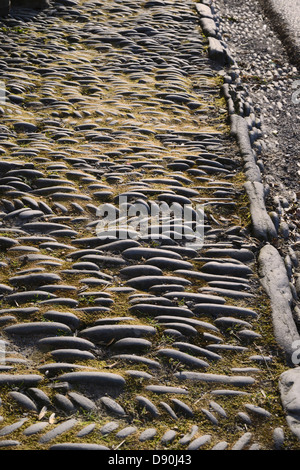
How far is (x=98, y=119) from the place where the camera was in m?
5.52

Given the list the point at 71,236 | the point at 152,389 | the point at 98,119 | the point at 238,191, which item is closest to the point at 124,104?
the point at 98,119

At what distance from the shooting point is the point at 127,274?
3584 mm

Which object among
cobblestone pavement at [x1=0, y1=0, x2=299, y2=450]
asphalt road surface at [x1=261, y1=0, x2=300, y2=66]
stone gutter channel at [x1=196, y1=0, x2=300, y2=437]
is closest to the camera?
cobblestone pavement at [x1=0, y1=0, x2=299, y2=450]

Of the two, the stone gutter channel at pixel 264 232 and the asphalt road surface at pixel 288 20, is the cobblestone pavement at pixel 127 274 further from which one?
the asphalt road surface at pixel 288 20

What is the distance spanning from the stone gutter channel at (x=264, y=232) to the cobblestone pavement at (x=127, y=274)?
6cm

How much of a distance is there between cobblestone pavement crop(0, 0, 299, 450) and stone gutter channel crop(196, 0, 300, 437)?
0.06 meters

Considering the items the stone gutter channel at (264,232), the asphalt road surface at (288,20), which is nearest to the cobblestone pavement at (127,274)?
the stone gutter channel at (264,232)

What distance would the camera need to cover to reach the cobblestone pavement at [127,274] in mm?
2668

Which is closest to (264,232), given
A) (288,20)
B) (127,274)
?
(127,274)

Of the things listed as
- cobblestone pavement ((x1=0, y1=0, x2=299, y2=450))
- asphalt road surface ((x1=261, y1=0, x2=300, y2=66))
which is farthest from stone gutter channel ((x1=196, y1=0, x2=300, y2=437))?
asphalt road surface ((x1=261, y1=0, x2=300, y2=66))

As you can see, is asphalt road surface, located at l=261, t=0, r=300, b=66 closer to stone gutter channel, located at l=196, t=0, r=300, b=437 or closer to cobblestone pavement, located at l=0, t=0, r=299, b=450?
stone gutter channel, located at l=196, t=0, r=300, b=437

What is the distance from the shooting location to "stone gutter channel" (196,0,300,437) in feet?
10.1

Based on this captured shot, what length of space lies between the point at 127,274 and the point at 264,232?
3.77ft
